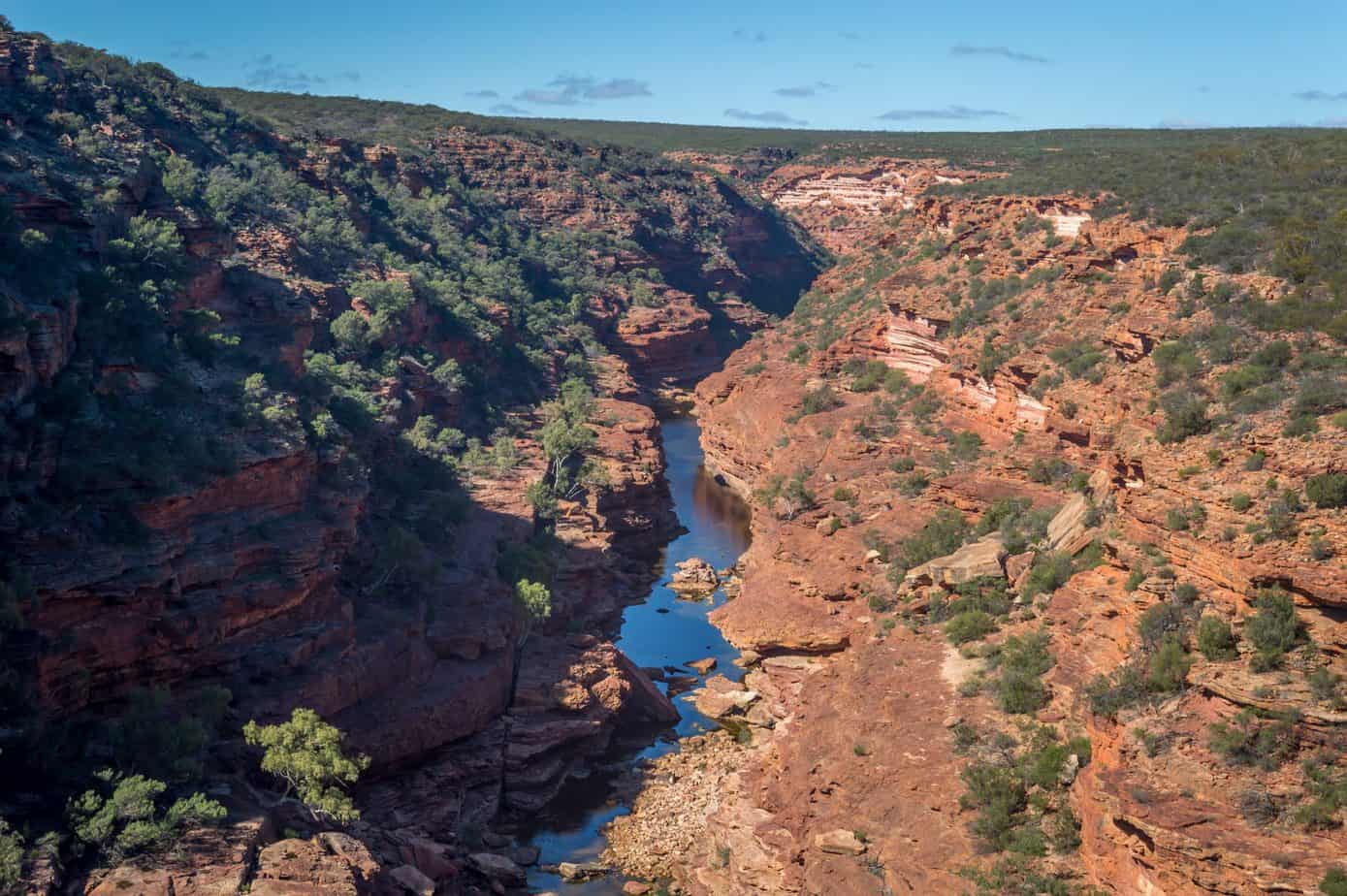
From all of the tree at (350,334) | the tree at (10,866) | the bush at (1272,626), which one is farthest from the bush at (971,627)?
the tree at (350,334)

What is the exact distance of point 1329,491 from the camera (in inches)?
870

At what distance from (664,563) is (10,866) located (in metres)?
36.7

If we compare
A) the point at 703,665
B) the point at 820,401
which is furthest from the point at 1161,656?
the point at 820,401

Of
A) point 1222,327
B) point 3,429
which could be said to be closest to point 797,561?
point 1222,327

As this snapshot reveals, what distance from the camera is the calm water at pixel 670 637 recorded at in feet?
105

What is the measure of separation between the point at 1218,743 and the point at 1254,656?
1.76 metres

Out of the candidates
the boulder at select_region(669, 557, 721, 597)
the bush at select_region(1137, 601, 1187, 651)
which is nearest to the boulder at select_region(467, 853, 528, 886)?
the bush at select_region(1137, 601, 1187, 651)

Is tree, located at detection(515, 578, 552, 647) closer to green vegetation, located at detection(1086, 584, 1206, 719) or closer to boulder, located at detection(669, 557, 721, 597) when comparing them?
boulder, located at detection(669, 557, 721, 597)

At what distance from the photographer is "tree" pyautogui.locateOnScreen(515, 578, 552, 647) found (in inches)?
1548

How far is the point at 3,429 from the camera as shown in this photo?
87.3 ft

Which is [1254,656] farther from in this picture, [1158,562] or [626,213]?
[626,213]

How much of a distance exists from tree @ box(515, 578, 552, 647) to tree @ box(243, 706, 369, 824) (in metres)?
11.8

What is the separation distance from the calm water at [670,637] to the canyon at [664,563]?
0.62 feet

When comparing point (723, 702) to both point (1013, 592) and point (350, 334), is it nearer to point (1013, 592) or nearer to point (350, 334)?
point (1013, 592)
